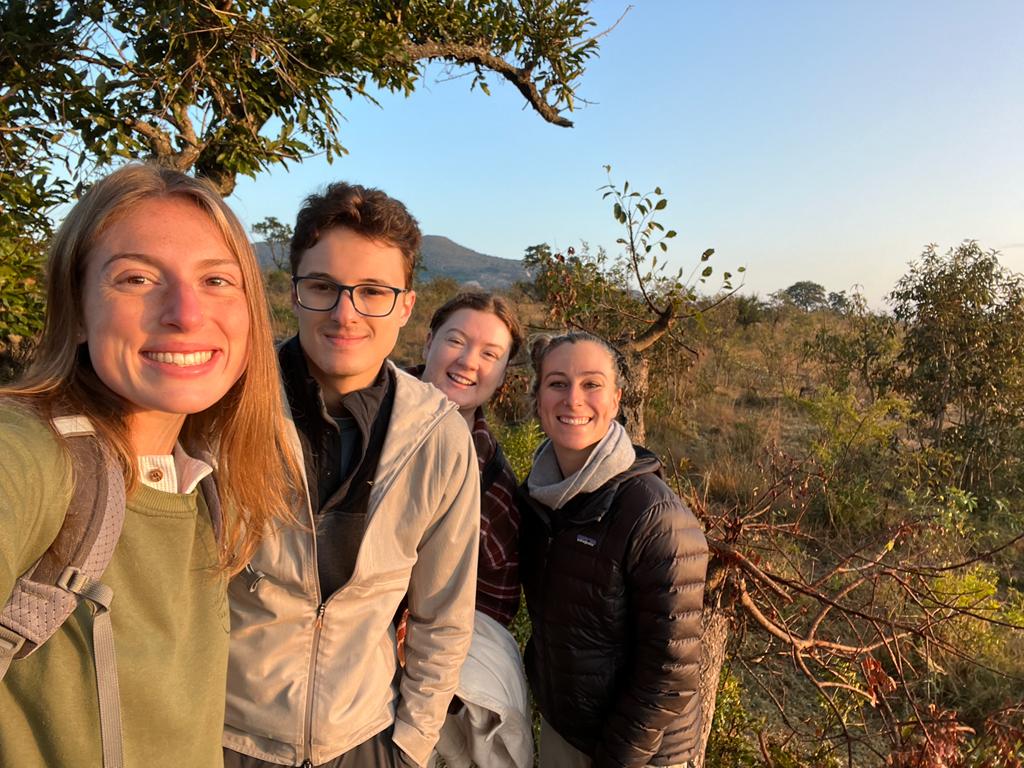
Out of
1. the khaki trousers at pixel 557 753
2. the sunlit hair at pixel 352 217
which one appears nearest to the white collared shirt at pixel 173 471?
the sunlit hair at pixel 352 217

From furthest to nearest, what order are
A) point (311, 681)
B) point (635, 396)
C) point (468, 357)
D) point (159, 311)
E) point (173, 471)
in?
point (635, 396)
point (468, 357)
point (311, 681)
point (173, 471)
point (159, 311)

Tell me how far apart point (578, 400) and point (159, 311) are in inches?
49.4

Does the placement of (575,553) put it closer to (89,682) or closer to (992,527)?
(89,682)

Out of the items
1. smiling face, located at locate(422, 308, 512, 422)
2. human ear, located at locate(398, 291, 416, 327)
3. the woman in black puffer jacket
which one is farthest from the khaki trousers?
human ear, located at locate(398, 291, 416, 327)

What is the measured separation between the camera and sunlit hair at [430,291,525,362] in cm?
226

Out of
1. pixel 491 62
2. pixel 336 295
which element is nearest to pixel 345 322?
pixel 336 295

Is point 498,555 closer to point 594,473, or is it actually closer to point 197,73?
point 594,473

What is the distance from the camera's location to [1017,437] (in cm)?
637

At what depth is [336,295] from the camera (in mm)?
1502

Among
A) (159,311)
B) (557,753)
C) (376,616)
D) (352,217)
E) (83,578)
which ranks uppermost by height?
(352,217)

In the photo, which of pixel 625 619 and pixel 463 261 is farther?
pixel 463 261

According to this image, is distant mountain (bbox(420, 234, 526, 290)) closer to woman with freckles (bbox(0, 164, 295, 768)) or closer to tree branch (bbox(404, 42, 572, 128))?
tree branch (bbox(404, 42, 572, 128))

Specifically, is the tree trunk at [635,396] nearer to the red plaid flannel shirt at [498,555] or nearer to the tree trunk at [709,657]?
the tree trunk at [709,657]

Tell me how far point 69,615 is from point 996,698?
4.79 metres
